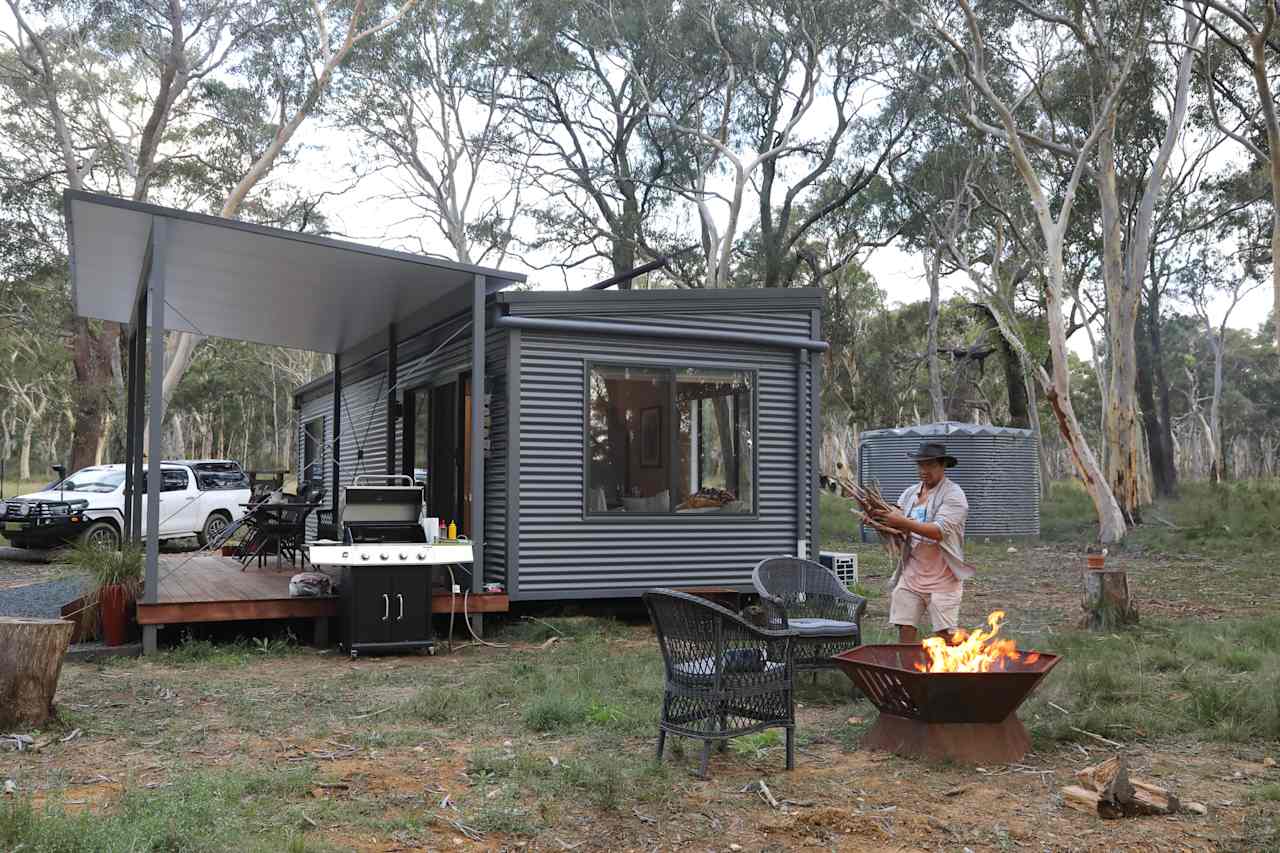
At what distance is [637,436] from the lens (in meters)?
9.72

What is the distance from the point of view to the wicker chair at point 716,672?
4.91 m

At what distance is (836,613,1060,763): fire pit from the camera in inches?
198

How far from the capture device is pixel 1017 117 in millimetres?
21484

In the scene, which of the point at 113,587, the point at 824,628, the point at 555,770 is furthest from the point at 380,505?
the point at 555,770

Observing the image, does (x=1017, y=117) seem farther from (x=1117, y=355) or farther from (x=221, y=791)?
(x=221, y=791)

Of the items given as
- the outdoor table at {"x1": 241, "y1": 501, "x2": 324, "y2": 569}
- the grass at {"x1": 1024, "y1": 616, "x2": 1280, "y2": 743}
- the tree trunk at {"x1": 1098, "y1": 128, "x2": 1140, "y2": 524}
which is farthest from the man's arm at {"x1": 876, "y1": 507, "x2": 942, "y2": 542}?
the tree trunk at {"x1": 1098, "y1": 128, "x2": 1140, "y2": 524}

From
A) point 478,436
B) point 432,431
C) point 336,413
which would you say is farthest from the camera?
point 336,413

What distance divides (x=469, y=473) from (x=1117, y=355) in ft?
43.9

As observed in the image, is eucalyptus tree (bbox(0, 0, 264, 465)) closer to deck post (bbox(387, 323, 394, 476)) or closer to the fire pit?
deck post (bbox(387, 323, 394, 476))

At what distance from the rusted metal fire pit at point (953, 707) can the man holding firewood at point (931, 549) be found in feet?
2.49

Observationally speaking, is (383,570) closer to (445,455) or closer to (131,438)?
(445,455)

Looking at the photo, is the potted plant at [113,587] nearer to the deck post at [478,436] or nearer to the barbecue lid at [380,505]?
the barbecue lid at [380,505]

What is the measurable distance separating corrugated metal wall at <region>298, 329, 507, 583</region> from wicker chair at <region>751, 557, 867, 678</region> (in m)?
2.91

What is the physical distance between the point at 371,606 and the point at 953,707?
4693 millimetres
